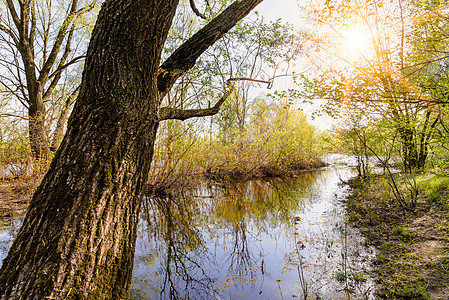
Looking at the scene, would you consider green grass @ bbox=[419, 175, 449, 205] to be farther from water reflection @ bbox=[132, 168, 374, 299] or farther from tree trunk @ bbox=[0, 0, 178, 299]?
tree trunk @ bbox=[0, 0, 178, 299]

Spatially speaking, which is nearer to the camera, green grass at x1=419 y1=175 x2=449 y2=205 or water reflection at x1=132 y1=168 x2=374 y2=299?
water reflection at x1=132 y1=168 x2=374 y2=299

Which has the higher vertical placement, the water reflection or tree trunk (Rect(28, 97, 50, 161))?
tree trunk (Rect(28, 97, 50, 161))

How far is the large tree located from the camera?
4.76 ft

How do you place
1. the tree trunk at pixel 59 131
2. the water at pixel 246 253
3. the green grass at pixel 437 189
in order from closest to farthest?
the water at pixel 246 253
the green grass at pixel 437 189
the tree trunk at pixel 59 131

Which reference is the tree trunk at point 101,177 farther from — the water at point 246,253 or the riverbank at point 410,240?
the riverbank at point 410,240

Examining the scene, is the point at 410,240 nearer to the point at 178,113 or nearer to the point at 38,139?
the point at 178,113

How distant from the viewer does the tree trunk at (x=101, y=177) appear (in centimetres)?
145

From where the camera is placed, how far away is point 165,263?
12.4 feet

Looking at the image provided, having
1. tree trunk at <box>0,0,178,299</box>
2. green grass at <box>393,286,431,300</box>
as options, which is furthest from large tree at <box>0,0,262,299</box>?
green grass at <box>393,286,431,300</box>

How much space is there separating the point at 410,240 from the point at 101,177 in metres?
5.11

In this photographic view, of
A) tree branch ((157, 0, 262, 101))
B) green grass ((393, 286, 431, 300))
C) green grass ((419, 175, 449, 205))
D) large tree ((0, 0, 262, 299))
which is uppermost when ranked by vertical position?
tree branch ((157, 0, 262, 101))

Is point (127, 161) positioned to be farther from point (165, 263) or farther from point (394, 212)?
point (394, 212)

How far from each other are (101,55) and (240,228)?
450 cm

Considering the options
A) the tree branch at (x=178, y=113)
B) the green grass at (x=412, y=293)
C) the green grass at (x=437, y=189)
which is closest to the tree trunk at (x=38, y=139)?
the tree branch at (x=178, y=113)
